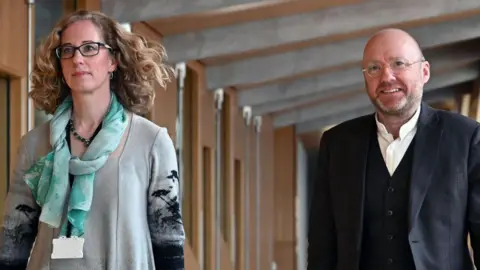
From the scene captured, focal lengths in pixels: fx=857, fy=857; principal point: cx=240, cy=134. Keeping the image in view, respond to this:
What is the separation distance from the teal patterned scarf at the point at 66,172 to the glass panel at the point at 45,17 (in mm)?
3387

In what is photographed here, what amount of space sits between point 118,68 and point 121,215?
41 centimetres

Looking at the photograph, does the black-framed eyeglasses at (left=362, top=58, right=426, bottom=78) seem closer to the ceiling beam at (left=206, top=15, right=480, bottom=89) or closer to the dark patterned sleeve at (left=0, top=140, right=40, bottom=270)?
the dark patterned sleeve at (left=0, top=140, right=40, bottom=270)

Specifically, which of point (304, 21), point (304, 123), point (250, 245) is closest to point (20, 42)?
point (304, 21)

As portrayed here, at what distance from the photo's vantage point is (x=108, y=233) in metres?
2.14

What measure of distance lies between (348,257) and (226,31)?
6.41 metres

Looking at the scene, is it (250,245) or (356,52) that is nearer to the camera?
(356,52)

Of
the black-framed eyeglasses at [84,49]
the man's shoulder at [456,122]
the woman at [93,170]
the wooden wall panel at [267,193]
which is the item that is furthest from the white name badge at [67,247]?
the wooden wall panel at [267,193]

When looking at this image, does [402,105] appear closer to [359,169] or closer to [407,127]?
[407,127]

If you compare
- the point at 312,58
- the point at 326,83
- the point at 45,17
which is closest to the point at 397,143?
the point at 45,17

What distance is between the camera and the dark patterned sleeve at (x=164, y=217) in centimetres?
218

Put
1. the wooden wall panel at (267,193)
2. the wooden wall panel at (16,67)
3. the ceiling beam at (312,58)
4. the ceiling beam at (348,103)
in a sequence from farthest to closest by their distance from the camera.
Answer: the wooden wall panel at (267,193) → the ceiling beam at (348,103) → the ceiling beam at (312,58) → the wooden wall panel at (16,67)

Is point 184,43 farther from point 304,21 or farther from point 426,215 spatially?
point 426,215

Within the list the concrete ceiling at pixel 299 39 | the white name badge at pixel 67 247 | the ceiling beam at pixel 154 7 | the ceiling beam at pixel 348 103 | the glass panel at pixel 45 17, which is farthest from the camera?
the ceiling beam at pixel 348 103

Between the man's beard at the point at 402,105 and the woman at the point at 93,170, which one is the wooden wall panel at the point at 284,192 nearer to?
the man's beard at the point at 402,105
